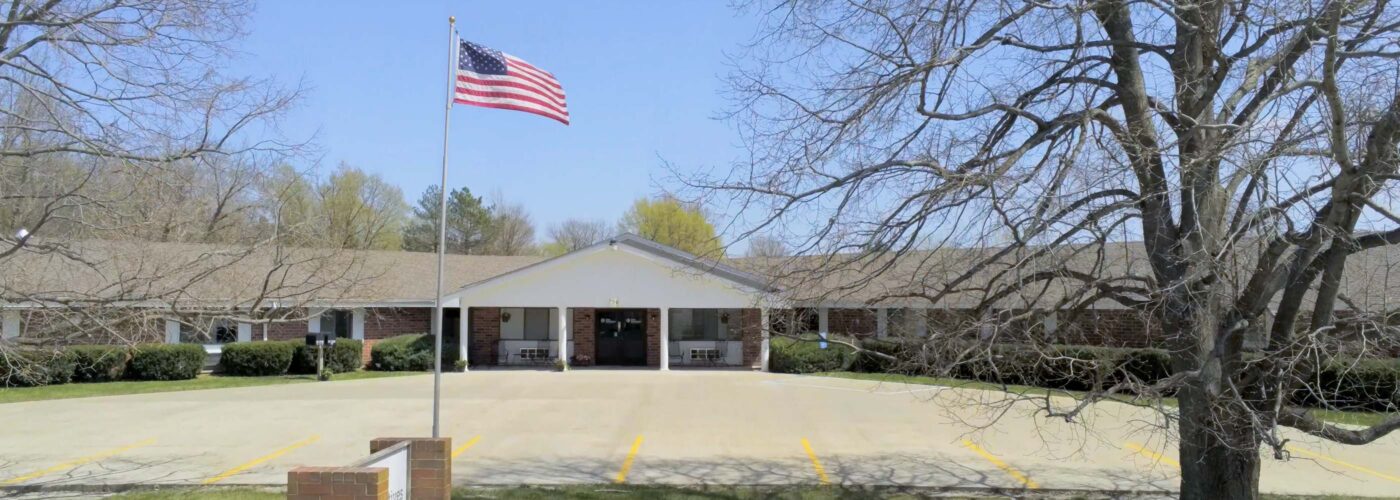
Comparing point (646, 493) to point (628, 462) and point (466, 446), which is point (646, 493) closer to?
point (628, 462)

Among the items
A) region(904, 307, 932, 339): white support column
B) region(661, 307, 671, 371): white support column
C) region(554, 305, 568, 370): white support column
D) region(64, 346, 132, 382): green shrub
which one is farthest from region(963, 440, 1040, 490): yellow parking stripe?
region(64, 346, 132, 382): green shrub

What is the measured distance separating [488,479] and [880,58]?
7.08 meters

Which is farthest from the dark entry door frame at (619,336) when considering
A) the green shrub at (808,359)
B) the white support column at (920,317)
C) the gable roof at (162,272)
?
the white support column at (920,317)

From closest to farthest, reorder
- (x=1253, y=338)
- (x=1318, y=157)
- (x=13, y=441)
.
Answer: (x=1318, y=157) → (x=1253, y=338) → (x=13, y=441)

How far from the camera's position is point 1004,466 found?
43.5ft

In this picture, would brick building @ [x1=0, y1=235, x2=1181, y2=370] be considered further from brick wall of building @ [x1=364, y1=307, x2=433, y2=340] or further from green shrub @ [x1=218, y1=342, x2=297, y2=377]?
green shrub @ [x1=218, y1=342, x2=297, y2=377]

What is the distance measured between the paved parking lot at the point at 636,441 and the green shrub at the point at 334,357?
4.95 meters

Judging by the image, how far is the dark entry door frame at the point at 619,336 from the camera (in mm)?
32750

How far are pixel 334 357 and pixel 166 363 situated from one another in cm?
436

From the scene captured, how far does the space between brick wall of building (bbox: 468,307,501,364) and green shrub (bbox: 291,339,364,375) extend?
15.0 ft

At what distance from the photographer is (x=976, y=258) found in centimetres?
876

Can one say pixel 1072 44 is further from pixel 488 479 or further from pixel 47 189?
pixel 47 189

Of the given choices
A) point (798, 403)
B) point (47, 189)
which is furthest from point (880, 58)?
point (798, 403)

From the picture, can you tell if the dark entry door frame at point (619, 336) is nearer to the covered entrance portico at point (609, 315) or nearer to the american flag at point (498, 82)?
the covered entrance portico at point (609, 315)
